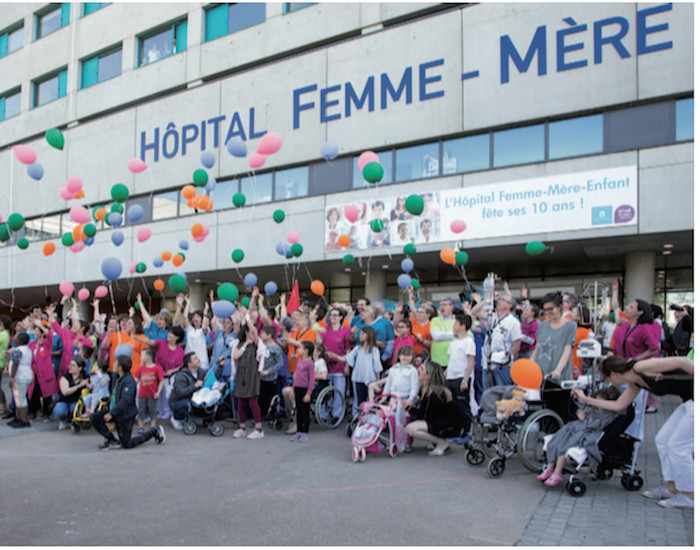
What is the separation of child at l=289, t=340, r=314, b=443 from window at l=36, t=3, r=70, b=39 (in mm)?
25657

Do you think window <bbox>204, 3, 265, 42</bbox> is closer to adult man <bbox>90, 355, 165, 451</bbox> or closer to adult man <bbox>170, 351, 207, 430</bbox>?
adult man <bbox>170, 351, 207, 430</bbox>

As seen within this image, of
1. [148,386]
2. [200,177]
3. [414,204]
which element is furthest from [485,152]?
[148,386]

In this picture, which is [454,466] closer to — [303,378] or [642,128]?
[303,378]

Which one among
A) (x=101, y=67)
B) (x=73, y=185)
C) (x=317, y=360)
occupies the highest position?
(x=101, y=67)

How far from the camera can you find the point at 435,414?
286 inches

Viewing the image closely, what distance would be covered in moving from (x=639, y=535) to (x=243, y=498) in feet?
11.0

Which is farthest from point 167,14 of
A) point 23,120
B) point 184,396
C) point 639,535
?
point 639,535

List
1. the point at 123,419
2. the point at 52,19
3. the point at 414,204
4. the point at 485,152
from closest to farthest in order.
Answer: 1. the point at 123,419
2. the point at 414,204
3. the point at 485,152
4. the point at 52,19

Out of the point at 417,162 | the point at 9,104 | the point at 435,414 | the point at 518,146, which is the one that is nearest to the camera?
the point at 435,414

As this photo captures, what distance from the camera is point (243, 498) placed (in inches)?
215

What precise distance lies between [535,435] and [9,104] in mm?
31605

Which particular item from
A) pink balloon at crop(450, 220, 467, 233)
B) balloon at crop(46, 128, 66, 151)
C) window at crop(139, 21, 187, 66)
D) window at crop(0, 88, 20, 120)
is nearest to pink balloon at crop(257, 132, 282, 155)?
balloon at crop(46, 128, 66, 151)

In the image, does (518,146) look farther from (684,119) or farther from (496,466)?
(496,466)

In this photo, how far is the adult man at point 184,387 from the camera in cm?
890
